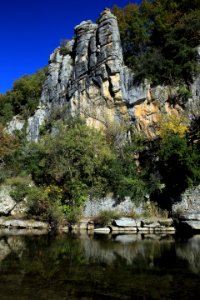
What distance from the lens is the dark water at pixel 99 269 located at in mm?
9523

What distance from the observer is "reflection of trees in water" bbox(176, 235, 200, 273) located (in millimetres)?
13008

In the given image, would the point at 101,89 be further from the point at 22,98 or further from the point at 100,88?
the point at 22,98

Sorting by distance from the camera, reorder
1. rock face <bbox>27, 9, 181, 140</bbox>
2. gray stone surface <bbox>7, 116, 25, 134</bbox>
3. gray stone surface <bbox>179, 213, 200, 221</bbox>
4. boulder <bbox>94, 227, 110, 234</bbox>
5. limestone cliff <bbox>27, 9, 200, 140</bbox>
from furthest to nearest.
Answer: gray stone surface <bbox>7, 116, 25, 134</bbox>, rock face <bbox>27, 9, 181, 140</bbox>, limestone cliff <bbox>27, 9, 200, 140</bbox>, boulder <bbox>94, 227, 110, 234</bbox>, gray stone surface <bbox>179, 213, 200, 221</bbox>

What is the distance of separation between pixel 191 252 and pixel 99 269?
5.55 m

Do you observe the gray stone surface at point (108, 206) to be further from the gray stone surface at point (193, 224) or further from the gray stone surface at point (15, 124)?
the gray stone surface at point (15, 124)

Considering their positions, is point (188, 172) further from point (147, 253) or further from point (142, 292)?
point (142, 292)

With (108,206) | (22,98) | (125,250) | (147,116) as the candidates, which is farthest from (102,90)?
(125,250)

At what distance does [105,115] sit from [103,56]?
25.2 ft

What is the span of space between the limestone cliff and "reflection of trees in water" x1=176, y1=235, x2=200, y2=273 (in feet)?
63.2

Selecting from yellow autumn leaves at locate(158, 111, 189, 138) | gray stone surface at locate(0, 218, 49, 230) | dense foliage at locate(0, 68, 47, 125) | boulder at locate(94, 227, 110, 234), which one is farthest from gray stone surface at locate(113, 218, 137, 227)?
dense foliage at locate(0, 68, 47, 125)

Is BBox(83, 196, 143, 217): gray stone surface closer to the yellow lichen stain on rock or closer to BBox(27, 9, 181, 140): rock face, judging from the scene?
the yellow lichen stain on rock

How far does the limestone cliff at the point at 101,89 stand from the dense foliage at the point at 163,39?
1.57 m

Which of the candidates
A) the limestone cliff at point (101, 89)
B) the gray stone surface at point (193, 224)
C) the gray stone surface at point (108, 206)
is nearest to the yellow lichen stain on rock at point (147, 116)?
the limestone cliff at point (101, 89)

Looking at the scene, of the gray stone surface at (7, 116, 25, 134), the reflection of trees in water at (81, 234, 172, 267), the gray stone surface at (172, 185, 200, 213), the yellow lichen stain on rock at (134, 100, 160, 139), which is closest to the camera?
the reflection of trees in water at (81, 234, 172, 267)
